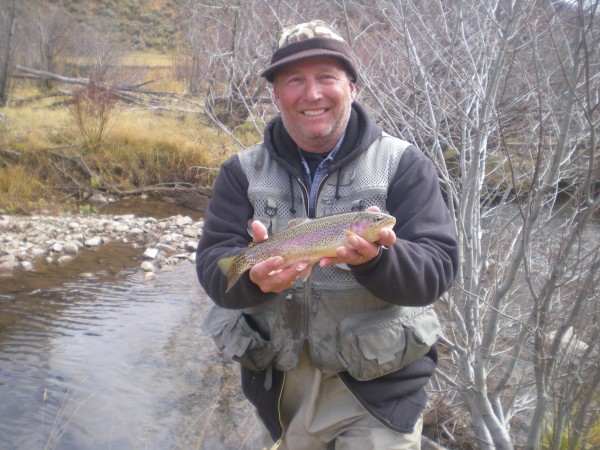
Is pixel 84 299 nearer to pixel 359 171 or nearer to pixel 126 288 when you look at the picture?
pixel 126 288

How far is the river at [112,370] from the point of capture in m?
5.29

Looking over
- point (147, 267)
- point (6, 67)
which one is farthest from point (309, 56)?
point (6, 67)

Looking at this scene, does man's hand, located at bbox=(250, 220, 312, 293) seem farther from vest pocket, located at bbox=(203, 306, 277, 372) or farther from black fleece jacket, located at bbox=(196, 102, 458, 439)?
vest pocket, located at bbox=(203, 306, 277, 372)

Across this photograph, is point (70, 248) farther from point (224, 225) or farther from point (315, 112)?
point (315, 112)

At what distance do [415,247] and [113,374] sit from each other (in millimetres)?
4921

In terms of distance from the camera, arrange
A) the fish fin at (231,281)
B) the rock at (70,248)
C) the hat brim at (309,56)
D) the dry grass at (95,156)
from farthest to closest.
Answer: the dry grass at (95,156) → the rock at (70,248) → the hat brim at (309,56) → the fish fin at (231,281)

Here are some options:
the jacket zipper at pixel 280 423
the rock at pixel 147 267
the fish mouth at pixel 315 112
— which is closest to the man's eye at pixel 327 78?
the fish mouth at pixel 315 112

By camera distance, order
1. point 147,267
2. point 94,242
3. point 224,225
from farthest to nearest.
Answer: point 94,242 < point 147,267 < point 224,225

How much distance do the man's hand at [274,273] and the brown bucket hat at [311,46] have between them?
74cm

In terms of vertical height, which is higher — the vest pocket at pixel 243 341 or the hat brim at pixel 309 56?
the hat brim at pixel 309 56

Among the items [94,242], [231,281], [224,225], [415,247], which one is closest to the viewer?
[415,247]

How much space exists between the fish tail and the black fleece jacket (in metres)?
0.03

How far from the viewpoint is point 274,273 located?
2.25 m

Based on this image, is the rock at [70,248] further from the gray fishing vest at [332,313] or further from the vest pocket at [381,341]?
the vest pocket at [381,341]
